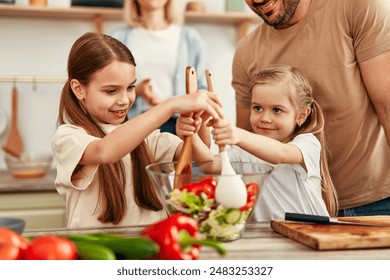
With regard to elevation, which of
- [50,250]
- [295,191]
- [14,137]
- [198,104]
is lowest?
[14,137]

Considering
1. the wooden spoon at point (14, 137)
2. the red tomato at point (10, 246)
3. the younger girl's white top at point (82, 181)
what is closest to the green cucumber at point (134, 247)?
the red tomato at point (10, 246)

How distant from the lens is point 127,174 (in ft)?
3.69

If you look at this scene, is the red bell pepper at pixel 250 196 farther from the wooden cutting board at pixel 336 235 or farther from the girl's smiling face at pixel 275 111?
the girl's smiling face at pixel 275 111

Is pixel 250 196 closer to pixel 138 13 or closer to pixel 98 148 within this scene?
pixel 98 148

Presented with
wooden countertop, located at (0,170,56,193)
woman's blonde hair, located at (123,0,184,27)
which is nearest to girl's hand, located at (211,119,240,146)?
woman's blonde hair, located at (123,0,184,27)

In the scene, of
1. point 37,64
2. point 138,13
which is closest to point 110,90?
point 138,13

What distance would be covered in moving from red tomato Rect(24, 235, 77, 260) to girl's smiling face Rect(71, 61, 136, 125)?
450mm

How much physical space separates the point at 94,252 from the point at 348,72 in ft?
2.39

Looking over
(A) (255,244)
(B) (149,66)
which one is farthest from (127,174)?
(B) (149,66)

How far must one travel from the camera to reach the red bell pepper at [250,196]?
79 centimetres

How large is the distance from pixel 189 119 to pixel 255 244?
0.88 ft

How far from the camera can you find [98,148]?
3.19 ft

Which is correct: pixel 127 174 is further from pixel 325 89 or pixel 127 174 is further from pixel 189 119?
pixel 325 89

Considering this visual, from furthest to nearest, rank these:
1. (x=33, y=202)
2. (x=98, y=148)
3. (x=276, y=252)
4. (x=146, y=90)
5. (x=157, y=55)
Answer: (x=33, y=202) → (x=157, y=55) → (x=146, y=90) → (x=98, y=148) → (x=276, y=252)
